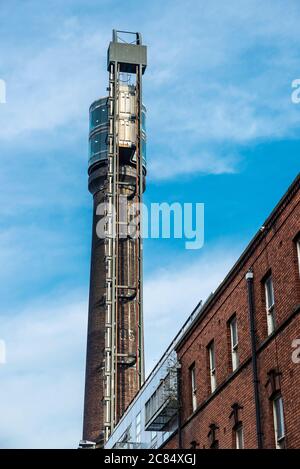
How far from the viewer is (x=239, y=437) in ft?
92.0

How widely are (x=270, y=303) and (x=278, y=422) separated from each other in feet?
12.6

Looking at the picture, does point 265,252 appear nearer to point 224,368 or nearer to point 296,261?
point 296,261

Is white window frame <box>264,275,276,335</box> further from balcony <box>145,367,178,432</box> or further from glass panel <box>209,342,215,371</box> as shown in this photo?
balcony <box>145,367,178,432</box>

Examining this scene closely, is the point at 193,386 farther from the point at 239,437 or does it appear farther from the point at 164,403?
the point at 239,437

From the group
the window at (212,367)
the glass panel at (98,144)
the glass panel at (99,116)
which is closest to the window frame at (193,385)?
the window at (212,367)

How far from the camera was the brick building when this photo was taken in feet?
79.6

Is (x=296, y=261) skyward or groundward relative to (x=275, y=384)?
skyward

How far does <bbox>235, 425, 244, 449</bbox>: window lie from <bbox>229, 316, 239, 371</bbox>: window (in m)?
2.13

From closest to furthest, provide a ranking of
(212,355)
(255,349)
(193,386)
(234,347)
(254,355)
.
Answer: (254,355), (255,349), (234,347), (212,355), (193,386)

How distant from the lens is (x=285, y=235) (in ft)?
83.3

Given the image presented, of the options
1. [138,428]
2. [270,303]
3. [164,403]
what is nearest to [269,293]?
[270,303]

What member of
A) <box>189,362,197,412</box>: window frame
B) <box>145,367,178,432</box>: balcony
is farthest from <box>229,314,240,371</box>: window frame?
<box>145,367,178,432</box>: balcony

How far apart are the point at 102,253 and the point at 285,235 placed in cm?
4653
